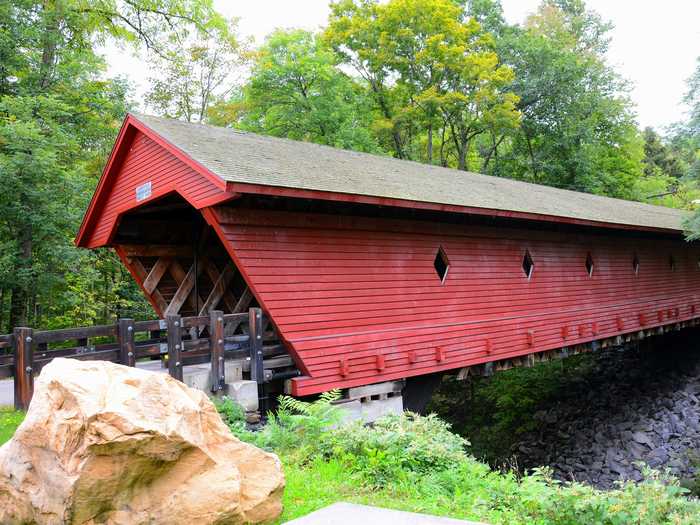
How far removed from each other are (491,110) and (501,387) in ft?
49.2

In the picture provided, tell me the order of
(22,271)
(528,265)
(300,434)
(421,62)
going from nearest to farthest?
→ 1. (300,434)
2. (528,265)
3. (22,271)
4. (421,62)

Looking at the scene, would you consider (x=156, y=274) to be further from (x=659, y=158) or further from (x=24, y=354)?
(x=659, y=158)

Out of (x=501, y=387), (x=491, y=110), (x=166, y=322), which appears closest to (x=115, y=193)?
(x=166, y=322)

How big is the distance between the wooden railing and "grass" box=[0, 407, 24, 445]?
0.14 m

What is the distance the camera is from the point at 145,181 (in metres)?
9.90

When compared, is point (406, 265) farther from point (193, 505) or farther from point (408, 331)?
point (193, 505)

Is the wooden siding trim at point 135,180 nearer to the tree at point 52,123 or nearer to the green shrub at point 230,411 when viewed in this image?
the green shrub at point 230,411

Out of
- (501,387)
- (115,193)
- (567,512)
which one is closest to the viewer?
(567,512)

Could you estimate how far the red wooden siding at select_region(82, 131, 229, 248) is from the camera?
806cm

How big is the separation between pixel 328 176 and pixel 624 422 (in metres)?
12.3

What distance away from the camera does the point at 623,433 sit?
52.0ft

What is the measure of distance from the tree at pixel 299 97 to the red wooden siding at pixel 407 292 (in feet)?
42.6

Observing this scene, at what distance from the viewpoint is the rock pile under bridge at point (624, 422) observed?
14.3 m

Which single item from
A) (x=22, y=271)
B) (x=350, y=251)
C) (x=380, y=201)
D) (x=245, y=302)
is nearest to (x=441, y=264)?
(x=350, y=251)
